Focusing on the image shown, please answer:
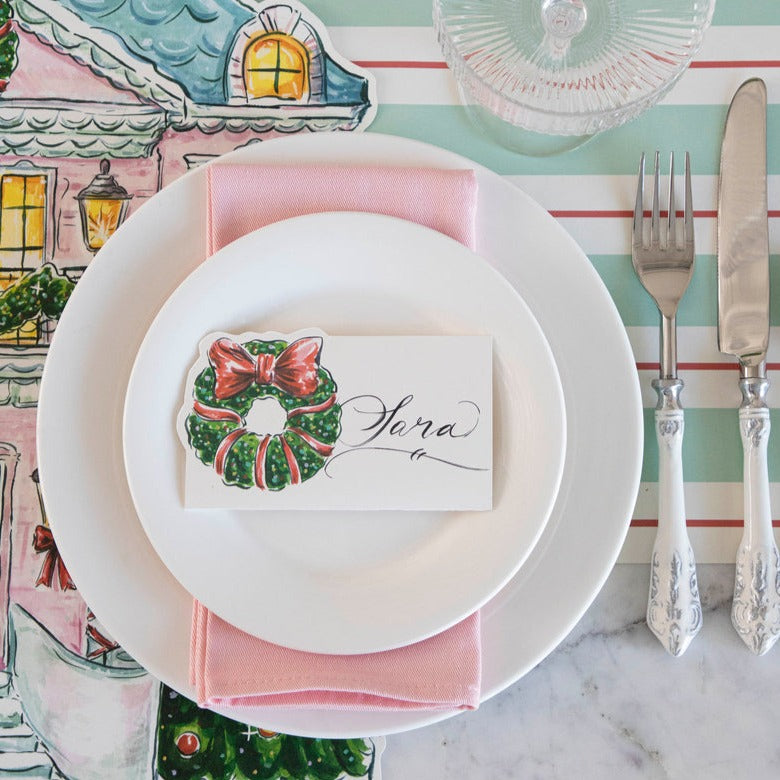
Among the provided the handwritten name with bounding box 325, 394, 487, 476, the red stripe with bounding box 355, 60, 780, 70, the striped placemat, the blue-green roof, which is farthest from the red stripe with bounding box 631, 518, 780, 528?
the blue-green roof

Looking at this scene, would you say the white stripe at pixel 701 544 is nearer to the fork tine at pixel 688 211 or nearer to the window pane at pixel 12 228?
the fork tine at pixel 688 211

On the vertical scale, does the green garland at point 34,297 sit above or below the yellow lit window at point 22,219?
below

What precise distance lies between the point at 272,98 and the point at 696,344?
0.47m

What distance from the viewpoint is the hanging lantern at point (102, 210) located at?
76 centimetres

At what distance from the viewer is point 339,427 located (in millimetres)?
643

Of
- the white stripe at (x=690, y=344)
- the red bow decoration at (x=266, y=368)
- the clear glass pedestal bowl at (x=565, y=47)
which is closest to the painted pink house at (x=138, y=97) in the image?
the clear glass pedestal bowl at (x=565, y=47)

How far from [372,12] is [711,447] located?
0.53m

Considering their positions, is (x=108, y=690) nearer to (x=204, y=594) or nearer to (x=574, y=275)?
(x=204, y=594)

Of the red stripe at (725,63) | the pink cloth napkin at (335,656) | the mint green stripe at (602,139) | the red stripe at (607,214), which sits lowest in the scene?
the pink cloth napkin at (335,656)

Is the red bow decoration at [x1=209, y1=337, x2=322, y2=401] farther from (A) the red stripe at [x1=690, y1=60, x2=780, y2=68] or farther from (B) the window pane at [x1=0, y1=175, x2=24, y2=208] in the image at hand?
(A) the red stripe at [x1=690, y1=60, x2=780, y2=68]

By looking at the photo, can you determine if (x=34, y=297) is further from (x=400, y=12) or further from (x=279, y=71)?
(x=400, y=12)

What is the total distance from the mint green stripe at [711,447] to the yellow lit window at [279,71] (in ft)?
1.49

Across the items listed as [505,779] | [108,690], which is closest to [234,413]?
[108,690]

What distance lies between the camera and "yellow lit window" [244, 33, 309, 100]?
0.76 metres
